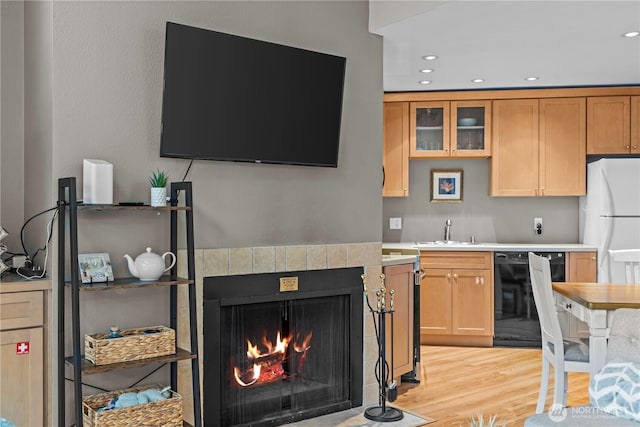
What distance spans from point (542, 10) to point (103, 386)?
308 cm

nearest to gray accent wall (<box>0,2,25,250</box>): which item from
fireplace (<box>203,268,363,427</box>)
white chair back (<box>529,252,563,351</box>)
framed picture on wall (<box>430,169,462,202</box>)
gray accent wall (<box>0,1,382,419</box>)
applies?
gray accent wall (<box>0,1,382,419</box>)

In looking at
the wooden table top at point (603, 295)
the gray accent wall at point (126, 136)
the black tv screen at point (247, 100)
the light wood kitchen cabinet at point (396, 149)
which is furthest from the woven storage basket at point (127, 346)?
the light wood kitchen cabinet at point (396, 149)

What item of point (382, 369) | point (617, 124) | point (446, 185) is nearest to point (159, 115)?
point (382, 369)

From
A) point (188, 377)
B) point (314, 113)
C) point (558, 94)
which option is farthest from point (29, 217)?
point (558, 94)

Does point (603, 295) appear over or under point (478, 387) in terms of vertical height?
over

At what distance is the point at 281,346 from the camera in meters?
3.60

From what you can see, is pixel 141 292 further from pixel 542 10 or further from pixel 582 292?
pixel 542 10

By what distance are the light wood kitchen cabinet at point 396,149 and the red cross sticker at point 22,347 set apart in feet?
13.1

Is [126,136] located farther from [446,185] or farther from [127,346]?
[446,185]

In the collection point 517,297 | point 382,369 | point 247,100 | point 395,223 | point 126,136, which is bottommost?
point 382,369

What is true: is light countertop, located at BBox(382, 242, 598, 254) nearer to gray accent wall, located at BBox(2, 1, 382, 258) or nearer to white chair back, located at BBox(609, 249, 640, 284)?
white chair back, located at BBox(609, 249, 640, 284)

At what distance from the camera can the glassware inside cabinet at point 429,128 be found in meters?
6.12

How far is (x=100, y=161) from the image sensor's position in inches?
111

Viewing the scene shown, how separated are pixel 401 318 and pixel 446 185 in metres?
2.46
